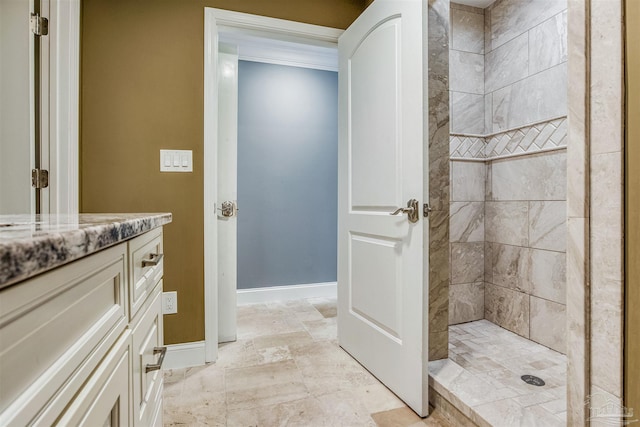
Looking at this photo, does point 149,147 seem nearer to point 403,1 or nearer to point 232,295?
point 232,295

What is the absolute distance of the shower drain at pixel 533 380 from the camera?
161 centimetres

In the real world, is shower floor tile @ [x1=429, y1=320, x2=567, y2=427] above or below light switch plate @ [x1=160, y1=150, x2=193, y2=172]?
below

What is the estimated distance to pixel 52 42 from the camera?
63.0 inches

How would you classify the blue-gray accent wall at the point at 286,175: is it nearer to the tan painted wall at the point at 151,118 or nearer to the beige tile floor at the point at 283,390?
the beige tile floor at the point at 283,390

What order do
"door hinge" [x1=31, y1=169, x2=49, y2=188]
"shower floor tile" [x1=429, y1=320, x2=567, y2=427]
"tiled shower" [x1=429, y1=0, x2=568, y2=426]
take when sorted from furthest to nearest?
"tiled shower" [x1=429, y1=0, x2=568, y2=426] → "door hinge" [x1=31, y1=169, x2=49, y2=188] → "shower floor tile" [x1=429, y1=320, x2=567, y2=427]

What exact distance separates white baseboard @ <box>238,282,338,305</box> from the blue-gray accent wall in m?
0.05

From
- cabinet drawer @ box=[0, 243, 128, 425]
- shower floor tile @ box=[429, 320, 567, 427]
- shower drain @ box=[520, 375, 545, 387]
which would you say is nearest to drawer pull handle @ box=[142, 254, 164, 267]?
cabinet drawer @ box=[0, 243, 128, 425]

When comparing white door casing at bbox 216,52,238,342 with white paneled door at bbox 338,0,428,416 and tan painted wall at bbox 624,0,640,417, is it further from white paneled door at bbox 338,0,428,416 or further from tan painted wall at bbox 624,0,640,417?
tan painted wall at bbox 624,0,640,417

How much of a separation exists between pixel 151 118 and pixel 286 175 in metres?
1.54

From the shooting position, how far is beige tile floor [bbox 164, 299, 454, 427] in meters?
1.44

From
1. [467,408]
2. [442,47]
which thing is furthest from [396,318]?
[442,47]

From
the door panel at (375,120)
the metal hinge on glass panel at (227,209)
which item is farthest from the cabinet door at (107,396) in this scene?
the metal hinge on glass panel at (227,209)

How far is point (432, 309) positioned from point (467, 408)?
504 mm

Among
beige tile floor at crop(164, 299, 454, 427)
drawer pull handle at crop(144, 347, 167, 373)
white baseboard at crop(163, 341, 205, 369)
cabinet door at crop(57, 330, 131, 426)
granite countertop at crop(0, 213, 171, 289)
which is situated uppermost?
granite countertop at crop(0, 213, 171, 289)
